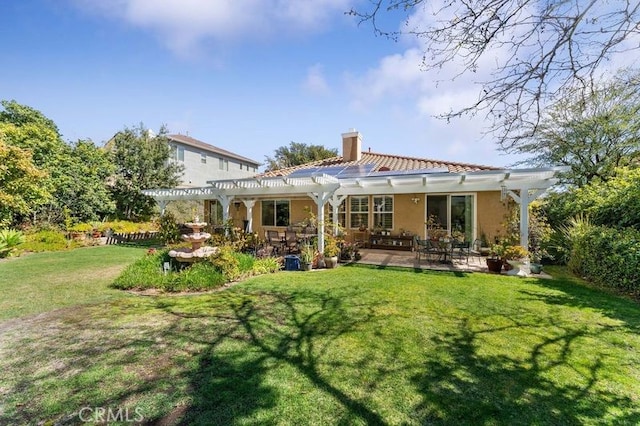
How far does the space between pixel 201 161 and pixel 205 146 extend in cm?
174

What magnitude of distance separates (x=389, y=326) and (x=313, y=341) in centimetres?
132

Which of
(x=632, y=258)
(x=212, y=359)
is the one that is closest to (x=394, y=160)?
(x=632, y=258)

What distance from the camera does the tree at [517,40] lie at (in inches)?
120

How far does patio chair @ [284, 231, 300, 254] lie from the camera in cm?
1068

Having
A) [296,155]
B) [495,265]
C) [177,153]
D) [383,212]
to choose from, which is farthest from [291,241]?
[296,155]

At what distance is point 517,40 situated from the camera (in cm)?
325

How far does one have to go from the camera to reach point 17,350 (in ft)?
13.1

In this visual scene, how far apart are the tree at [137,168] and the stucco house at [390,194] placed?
5653 mm

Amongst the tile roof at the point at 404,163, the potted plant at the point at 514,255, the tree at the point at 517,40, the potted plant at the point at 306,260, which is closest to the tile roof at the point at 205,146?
the tile roof at the point at 404,163

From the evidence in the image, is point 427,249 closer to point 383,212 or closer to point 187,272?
point 383,212

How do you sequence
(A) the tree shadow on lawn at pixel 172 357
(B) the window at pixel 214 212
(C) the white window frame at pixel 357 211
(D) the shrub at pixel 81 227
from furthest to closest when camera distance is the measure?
(B) the window at pixel 214 212 → (D) the shrub at pixel 81 227 → (C) the white window frame at pixel 357 211 → (A) the tree shadow on lawn at pixel 172 357

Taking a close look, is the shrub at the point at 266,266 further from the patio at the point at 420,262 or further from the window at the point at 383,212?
Result: the window at the point at 383,212

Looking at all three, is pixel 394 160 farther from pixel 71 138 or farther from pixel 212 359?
pixel 71 138

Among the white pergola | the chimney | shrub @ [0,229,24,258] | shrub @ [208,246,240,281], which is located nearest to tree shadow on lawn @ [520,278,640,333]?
the white pergola
